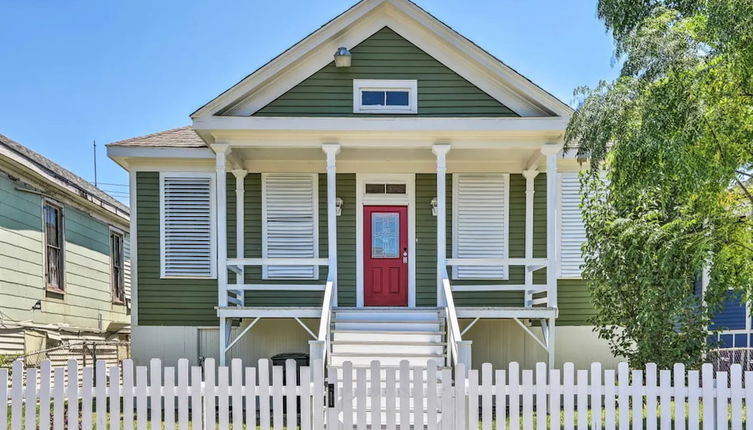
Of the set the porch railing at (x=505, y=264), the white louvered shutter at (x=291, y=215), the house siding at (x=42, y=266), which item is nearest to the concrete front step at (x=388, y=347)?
the porch railing at (x=505, y=264)

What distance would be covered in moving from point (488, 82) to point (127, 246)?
11.1 m

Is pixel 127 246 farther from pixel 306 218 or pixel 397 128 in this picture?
pixel 397 128

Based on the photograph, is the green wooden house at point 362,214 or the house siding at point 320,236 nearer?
the green wooden house at point 362,214

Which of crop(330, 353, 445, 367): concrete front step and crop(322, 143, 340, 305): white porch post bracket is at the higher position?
crop(322, 143, 340, 305): white porch post bracket

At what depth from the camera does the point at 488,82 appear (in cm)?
1118

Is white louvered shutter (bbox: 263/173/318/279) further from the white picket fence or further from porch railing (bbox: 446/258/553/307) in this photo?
the white picket fence

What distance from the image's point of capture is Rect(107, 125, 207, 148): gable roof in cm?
1193

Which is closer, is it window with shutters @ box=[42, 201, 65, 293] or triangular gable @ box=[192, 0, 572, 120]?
triangular gable @ box=[192, 0, 572, 120]

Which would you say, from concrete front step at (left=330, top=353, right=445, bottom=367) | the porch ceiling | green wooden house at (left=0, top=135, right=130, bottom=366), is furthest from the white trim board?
green wooden house at (left=0, top=135, right=130, bottom=366)

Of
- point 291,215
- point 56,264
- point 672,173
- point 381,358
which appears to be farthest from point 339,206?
point 672,173

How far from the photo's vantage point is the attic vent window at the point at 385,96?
11258mm

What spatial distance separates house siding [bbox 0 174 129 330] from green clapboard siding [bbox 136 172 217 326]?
1991 mm

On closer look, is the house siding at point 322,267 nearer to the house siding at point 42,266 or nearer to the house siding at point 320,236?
the house siding at point 320,236

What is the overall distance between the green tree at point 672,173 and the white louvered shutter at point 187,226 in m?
6.22
